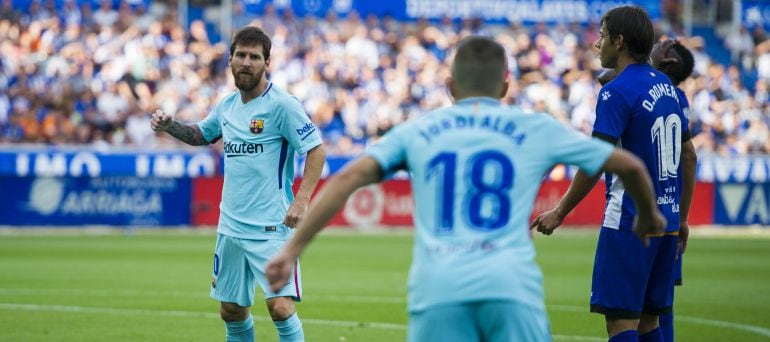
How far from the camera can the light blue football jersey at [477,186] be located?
4.45m

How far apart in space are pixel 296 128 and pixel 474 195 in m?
3.26

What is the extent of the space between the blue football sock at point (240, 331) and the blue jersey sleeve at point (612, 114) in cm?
278

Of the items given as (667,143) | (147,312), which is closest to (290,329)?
Result: (667,143)

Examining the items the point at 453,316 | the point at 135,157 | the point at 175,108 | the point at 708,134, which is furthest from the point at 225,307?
the point at 708,134

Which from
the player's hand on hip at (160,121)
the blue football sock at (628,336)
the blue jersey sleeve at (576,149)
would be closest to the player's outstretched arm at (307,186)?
the player's hand on hip at (160,121)

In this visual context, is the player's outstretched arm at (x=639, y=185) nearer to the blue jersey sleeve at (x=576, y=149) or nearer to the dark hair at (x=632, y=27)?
the blue jersey sleeve at (x=576, y=149)

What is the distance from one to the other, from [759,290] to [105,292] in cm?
856

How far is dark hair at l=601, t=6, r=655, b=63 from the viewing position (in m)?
6.58

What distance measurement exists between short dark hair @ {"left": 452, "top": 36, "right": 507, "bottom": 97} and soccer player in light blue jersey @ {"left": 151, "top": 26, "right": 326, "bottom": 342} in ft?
9.74

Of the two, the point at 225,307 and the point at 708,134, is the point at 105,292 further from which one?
the point at 708,134

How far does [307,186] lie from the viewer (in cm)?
745

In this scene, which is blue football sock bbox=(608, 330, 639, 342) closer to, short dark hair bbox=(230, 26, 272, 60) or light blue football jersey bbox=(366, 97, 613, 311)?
light blue football jersey bbox=(366, 97, 613, 311)

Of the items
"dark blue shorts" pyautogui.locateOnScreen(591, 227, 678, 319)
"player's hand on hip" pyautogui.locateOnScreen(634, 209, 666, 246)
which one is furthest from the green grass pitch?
"player's hand on hip" pyautogui.locateOnScreen(634, 209, 666, 246)

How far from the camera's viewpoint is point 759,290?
1527cm
